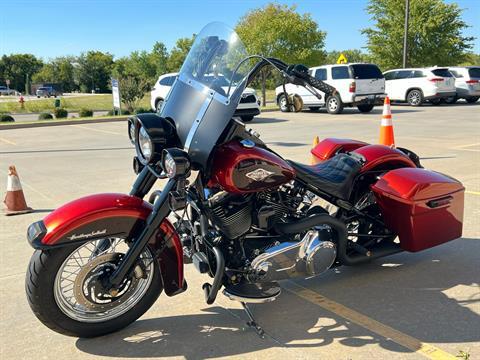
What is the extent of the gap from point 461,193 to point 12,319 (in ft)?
11.6

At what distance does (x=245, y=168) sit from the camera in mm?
2895

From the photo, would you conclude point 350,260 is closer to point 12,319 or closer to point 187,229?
point 187,229

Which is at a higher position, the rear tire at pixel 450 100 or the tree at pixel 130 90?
the tree at pixel 130 90

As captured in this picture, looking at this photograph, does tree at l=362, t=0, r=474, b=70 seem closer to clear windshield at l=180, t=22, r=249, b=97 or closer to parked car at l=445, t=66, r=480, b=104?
parked car at l=445, t=66, r=480, b=104

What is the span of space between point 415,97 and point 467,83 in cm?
271

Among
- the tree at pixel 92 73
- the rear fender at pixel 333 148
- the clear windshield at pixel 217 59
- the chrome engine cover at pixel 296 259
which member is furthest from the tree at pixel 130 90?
the tree at pixel 92 73

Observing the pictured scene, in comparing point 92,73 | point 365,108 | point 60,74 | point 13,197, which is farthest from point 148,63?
point 13,197

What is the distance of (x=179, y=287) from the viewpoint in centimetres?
313

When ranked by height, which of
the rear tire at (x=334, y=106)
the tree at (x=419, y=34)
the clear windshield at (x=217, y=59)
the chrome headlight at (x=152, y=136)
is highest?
the tree at (x=419, y=34)

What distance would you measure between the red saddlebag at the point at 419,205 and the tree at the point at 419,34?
34340 mm

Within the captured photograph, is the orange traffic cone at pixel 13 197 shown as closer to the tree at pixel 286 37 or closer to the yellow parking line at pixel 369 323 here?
the yellow parking line at pixel 369 323

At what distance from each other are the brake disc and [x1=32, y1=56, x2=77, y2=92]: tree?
9880 cm

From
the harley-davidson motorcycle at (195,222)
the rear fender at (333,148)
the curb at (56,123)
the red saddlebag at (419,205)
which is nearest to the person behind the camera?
the harley-davidson motorcycle at (195,222)

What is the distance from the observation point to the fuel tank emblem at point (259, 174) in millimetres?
2920
